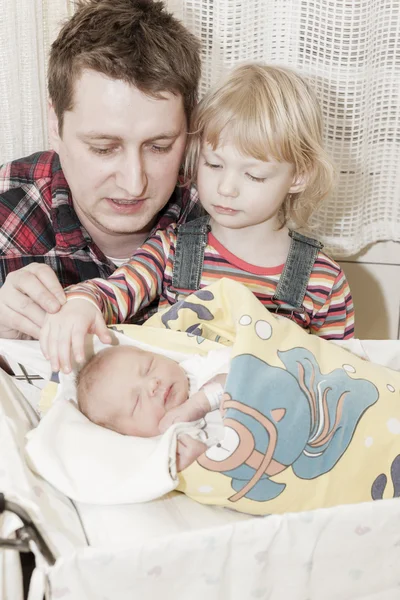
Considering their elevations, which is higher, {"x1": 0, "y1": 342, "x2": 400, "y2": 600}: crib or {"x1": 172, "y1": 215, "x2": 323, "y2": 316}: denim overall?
{"x1": 172, "y1": 215, "x2": 323, "y2": 316}: denim overall

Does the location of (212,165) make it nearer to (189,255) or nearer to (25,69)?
(189,255)

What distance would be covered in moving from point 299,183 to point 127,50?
1.13ft

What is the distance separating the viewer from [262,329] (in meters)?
0.96

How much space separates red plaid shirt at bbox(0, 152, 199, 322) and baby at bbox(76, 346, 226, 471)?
0.35 meters

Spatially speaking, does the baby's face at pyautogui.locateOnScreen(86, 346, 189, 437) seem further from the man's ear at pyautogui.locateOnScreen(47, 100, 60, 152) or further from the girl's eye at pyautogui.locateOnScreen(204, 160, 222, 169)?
the man's ear at pyautogui.locateOnScreen(47, 100, 60, 152)

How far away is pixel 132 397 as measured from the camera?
37.4 inches

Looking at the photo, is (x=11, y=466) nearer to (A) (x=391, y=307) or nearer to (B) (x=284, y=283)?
(B) (x=284, y=283)

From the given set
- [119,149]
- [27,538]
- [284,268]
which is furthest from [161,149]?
[27,538]

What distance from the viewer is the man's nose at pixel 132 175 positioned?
3.78 ft

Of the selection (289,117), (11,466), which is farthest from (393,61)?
(11,466)

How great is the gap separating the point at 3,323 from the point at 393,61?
87 centimetres

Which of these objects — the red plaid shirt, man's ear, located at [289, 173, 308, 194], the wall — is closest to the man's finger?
the red plaid shirt

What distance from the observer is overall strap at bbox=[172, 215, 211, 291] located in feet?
3.98

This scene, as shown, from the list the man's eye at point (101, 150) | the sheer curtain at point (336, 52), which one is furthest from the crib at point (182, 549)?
the sheer curtain at point (336, 52)
